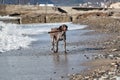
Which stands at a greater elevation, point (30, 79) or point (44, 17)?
point (30, 79)

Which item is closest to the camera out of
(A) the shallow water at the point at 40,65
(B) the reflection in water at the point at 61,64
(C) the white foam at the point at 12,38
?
(A) the shallow water at the point at 40,65

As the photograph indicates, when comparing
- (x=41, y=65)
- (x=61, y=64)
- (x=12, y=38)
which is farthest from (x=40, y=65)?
(x=12, y=38)

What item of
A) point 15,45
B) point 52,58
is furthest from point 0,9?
point 52,58

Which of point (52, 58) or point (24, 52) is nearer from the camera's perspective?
point (52, 58)

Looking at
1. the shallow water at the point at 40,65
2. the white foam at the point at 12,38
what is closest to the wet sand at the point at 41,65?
the shallow water at the point at 40,65

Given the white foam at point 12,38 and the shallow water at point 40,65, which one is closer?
the shallow water at point 40,65

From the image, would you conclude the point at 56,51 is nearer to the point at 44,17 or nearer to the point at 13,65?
the point at 13,65

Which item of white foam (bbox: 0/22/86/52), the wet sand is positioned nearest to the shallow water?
the wet sand

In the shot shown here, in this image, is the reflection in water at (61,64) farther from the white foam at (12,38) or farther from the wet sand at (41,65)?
the white foam at (12,38)

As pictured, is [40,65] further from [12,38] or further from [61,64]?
[12,38]

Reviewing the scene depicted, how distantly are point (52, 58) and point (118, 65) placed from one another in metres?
5.30

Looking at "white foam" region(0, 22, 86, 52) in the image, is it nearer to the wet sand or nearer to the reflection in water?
the wet sand

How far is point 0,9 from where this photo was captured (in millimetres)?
108625

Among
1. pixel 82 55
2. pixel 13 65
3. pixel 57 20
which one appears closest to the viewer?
pixel 13 65
